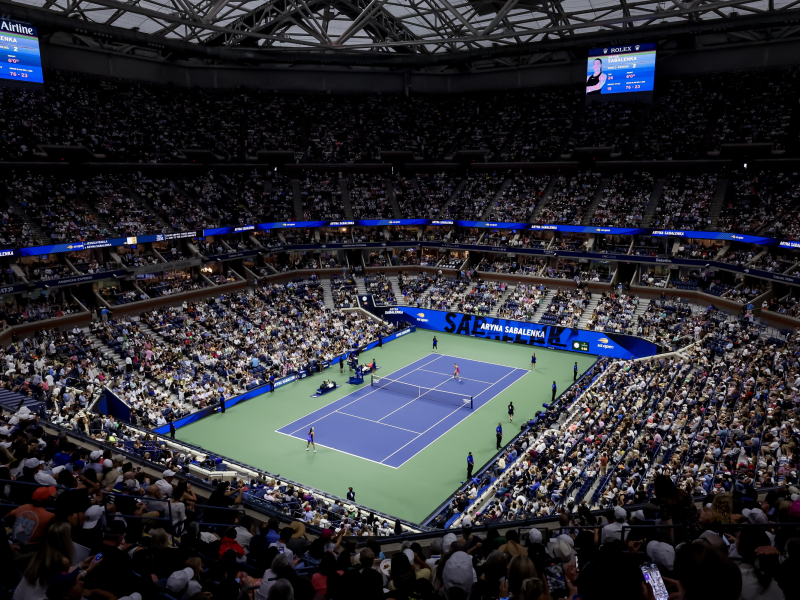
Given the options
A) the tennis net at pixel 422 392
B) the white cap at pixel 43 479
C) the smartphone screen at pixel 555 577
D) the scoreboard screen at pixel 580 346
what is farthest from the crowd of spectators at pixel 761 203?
the white cap at pixel 43 479

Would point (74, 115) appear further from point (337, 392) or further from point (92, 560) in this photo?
point (92, 560)

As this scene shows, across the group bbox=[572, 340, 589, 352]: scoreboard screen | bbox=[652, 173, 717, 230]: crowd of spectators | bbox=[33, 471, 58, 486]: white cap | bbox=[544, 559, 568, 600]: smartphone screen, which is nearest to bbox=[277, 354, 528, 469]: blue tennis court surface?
bbox=[572, 340, 589, 352]: scoreboard screen

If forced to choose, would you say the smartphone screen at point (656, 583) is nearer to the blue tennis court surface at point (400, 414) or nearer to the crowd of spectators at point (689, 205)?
the blue tennis court surface at point (400, 414)

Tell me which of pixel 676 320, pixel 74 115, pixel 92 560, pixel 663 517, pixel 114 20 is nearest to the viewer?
pixel 92 560

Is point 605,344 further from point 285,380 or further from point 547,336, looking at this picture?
point 285,380

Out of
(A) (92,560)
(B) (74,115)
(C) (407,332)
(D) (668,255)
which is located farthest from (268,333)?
(A) (92,560)

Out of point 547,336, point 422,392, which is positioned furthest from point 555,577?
point 547,336
